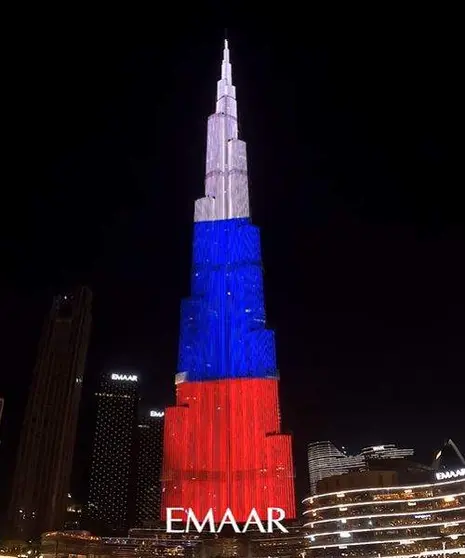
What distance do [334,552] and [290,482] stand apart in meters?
12.9

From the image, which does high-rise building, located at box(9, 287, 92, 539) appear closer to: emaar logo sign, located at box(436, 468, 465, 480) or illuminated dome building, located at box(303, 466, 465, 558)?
illuminated dome building, located at box(303, 466, 465, 558)

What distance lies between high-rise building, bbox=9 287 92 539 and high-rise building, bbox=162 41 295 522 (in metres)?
62.3

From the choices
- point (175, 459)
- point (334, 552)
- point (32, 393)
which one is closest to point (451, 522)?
point (334, 552)

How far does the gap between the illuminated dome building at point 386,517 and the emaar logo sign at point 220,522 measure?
10.5 metres

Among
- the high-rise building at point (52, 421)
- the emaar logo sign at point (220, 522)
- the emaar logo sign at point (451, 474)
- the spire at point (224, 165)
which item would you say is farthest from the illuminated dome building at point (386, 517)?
the high-rise building at point (52, 421)

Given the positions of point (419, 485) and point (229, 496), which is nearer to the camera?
point (229, 496)

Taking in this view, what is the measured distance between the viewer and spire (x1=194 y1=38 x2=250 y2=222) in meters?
96.2

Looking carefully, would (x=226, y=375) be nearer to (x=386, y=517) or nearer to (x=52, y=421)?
(x=386, y=517)

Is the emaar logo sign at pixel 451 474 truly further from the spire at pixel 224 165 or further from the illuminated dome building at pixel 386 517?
the spire at pixel 224 165

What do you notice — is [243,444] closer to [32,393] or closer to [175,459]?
[175,459]

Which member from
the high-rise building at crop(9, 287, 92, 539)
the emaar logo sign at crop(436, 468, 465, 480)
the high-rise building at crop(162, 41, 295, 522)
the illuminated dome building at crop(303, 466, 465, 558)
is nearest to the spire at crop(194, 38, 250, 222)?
the high-rise building at crop(162, 41, 295, 522)

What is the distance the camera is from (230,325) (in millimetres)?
89125

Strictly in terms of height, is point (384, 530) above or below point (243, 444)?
below

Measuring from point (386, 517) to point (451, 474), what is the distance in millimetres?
10682
